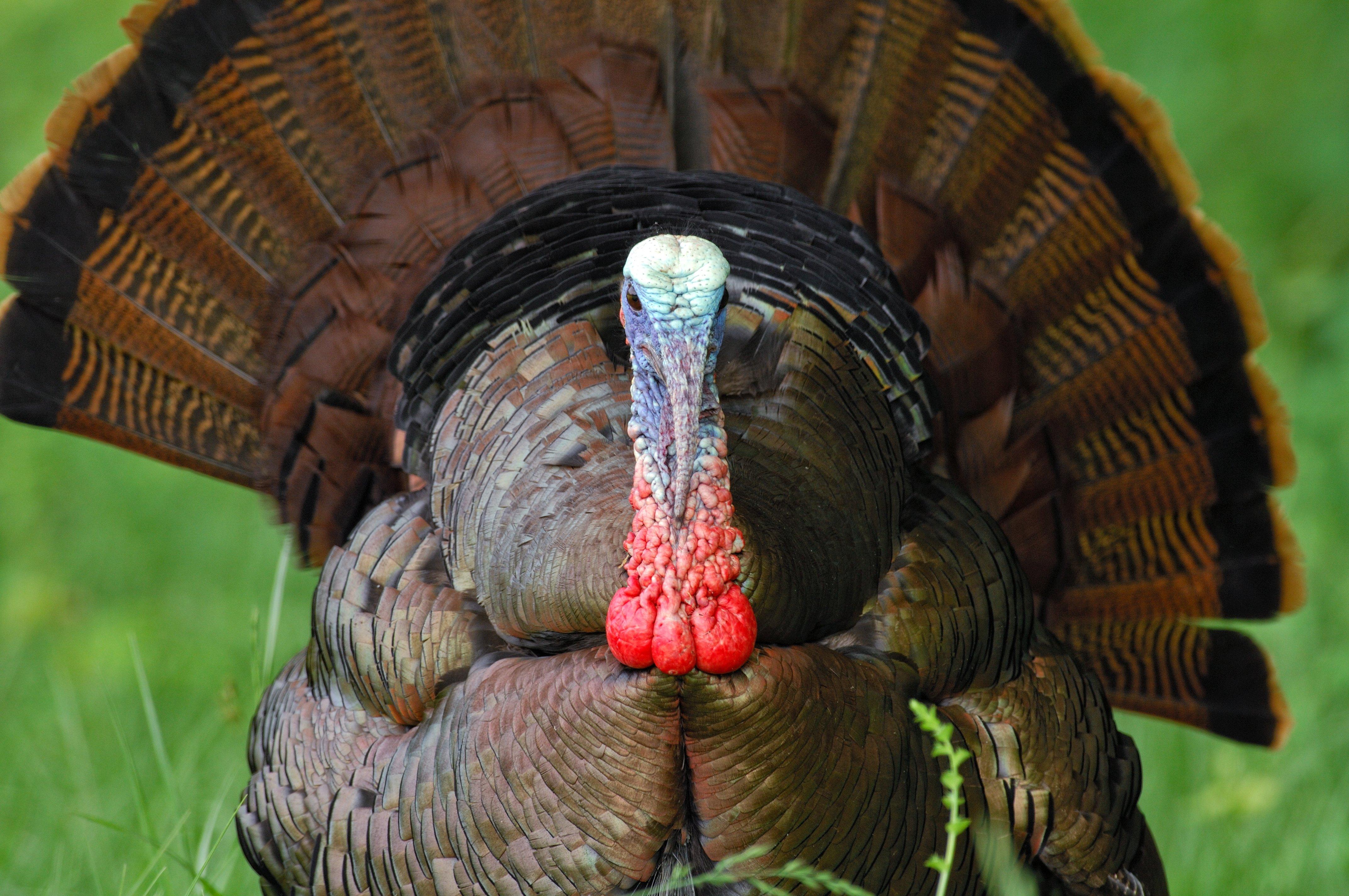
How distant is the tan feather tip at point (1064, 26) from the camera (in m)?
3.37

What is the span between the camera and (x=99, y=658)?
15.5 feet

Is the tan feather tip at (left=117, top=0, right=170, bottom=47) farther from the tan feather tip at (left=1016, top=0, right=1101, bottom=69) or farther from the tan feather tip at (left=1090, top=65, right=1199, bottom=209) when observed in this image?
the tan feather tip at (left=1090, top=65, right=1199, bottom=209)

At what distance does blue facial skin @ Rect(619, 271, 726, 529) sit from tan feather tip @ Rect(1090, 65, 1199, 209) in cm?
151

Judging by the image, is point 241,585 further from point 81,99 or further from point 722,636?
point 722,636

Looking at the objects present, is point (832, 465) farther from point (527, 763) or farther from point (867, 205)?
point (867, 205)

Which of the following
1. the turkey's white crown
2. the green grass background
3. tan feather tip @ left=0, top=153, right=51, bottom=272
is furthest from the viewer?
the green grass background

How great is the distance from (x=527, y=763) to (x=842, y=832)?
1.83 feet

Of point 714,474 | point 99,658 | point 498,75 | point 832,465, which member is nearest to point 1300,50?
point 498,75

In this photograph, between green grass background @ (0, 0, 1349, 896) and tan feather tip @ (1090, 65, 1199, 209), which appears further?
green grass background @ (0, 0, 1349, 896)

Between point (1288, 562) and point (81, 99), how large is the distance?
3216mm

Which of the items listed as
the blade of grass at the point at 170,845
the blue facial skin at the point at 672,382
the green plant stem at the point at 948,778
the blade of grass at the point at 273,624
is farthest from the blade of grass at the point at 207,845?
the green plant stem at the point at 948,778

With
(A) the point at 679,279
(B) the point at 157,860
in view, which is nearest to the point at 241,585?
(B) the point at 157,860

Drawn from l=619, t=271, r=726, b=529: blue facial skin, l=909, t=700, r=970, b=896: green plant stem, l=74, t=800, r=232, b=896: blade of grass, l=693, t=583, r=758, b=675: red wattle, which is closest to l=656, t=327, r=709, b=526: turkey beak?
l=619, t=271, r=726, b=529: blue facial skin

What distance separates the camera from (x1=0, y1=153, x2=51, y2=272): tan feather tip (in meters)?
3.50
